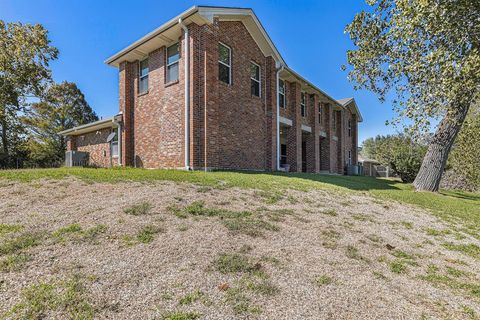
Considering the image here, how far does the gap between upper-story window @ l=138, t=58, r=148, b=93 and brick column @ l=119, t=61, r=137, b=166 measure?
42cm

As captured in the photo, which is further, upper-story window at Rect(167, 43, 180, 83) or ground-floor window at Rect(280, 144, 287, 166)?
ground-floor window at Rect(280, 144, 287, 166)

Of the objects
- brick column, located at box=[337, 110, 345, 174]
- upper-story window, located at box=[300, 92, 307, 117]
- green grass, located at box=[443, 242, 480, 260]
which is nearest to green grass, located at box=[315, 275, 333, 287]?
green grass, located at box=[443, 242, 480, 260]

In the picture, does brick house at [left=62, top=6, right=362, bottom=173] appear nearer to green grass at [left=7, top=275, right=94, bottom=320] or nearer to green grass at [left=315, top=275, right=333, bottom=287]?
green grass at [left=315, top=275, right=333, bottom=287]

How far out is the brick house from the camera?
10.1 metres

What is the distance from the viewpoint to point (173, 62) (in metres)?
11.2

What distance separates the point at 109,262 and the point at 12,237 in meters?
1.40

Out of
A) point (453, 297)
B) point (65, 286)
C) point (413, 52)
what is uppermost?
point (413, 52)

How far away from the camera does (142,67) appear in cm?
1301

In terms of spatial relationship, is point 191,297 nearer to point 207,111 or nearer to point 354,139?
point 207,111

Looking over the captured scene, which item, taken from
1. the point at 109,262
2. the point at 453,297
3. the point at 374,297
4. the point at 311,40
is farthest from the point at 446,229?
the point at 311,40

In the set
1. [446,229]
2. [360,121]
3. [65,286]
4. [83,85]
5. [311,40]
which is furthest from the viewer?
[83,85]

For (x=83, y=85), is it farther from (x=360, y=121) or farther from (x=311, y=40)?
(x=360, y=121)

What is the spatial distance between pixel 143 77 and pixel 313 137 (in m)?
11.3

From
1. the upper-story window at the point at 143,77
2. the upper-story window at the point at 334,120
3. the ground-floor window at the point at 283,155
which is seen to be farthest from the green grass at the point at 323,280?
the upper-story window at the point at 334,120
